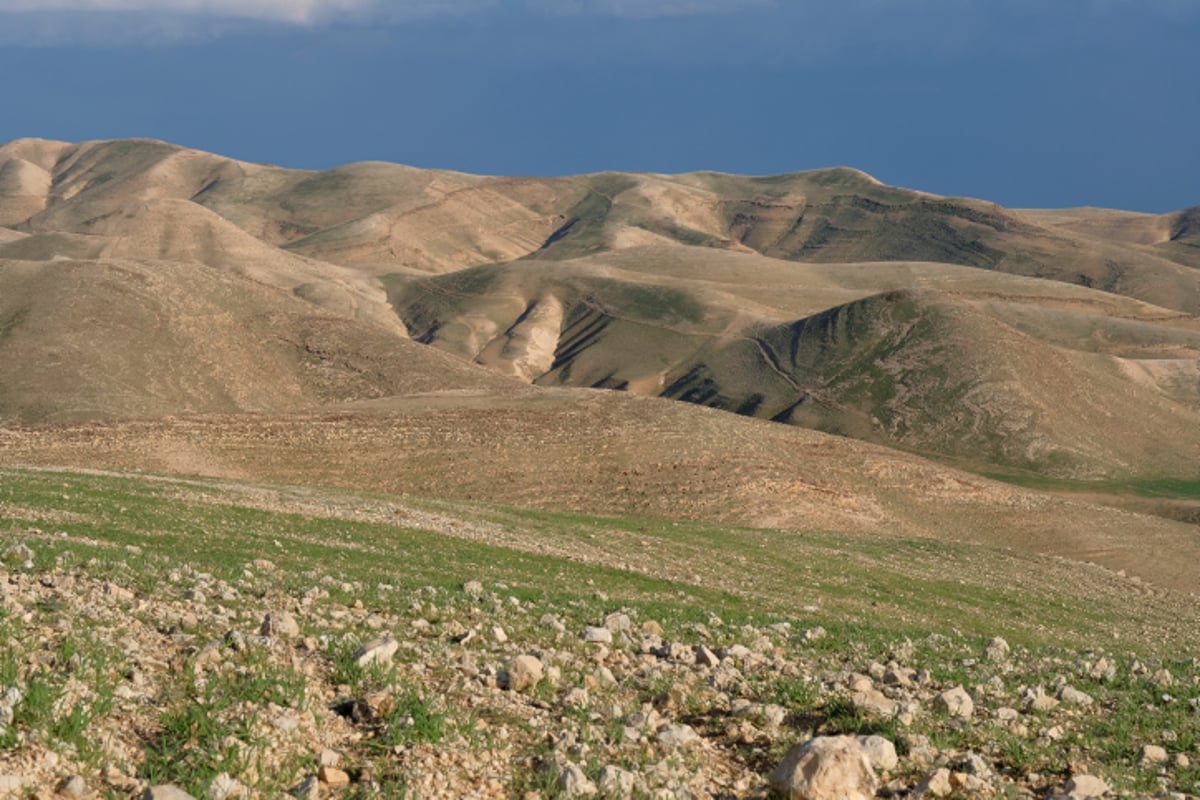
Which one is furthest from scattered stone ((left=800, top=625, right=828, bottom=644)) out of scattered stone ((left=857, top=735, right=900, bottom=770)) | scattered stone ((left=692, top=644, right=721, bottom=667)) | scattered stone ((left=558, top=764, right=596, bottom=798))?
scattered stone ((left=558, top=764, right=596, bottom=798))

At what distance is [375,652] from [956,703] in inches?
189

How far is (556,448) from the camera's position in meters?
49.9

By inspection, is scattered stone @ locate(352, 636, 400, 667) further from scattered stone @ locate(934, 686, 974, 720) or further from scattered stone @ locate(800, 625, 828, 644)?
scattered stone @ locate(800, 625, 828, 644)

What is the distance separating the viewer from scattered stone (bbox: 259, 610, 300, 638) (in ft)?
33.2

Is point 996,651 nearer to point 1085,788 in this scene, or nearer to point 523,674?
point 1085,788

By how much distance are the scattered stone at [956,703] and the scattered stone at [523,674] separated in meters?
3.38

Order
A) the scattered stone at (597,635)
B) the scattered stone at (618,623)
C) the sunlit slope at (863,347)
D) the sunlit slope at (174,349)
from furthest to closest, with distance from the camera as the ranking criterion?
the sunlit slope at (863,347)
the sunlit slope at (174,349)
the scattered stone at (618,623)
the scattered stone at (597,635)

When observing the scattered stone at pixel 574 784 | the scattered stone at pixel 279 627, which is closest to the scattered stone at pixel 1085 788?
the scattered stone at pixel 574 784

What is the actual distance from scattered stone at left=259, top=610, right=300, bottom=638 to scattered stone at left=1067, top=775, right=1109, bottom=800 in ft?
20.4

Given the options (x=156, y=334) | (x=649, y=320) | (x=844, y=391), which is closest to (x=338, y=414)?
(x=156, y=334)

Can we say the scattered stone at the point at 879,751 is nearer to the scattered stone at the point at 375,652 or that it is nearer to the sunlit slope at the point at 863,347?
the scattered stone at the point at 375,652

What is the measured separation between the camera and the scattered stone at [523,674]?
925 centimetres

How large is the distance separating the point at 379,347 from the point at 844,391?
1761 inches

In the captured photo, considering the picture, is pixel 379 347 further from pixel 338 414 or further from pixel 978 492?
pixel 978 492
